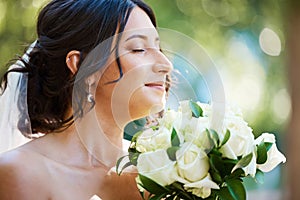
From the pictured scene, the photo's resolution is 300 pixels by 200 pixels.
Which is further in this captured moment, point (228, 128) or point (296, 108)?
point (296, 108)

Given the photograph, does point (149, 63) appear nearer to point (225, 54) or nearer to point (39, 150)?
point (39, 150)

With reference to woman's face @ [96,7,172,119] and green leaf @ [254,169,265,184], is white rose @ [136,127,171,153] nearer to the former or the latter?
woman's face @ [96,7,172,119]

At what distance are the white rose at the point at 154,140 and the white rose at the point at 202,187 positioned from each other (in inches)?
3.5

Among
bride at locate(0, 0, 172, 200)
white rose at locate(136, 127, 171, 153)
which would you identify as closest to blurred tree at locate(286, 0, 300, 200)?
bride at locate(0, 0, 172, 200)

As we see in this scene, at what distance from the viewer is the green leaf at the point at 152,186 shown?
112 centimetres

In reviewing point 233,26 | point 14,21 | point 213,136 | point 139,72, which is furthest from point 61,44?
point 233,26

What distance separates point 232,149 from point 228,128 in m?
0.04

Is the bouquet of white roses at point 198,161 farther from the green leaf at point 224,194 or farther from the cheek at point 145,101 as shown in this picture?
the cheek at point 145,101

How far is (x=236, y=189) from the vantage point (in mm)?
1118

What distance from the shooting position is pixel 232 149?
112 cm

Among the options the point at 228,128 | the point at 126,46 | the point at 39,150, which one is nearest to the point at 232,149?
the point at 228,128

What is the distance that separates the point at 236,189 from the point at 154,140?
181mm

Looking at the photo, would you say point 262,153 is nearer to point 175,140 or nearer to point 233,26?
point 175,140

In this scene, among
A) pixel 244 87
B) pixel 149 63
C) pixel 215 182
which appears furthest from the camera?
pixel 244 87
